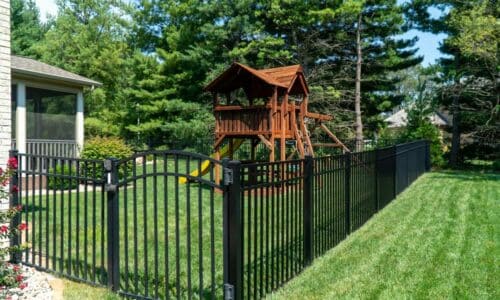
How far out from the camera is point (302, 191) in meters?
5.23

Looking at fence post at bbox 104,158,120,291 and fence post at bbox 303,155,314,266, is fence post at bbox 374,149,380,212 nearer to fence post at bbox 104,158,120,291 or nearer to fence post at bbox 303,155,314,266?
fence post at bbox 303,155,314,266

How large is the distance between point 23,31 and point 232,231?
39.5 metres

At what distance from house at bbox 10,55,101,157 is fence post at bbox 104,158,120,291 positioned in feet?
31.9

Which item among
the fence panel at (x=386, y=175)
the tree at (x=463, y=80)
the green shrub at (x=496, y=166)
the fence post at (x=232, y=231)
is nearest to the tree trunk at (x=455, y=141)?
the tree at (x=463, y=80)

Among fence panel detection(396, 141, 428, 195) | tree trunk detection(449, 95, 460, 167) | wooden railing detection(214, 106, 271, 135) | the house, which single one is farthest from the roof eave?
tree trunk detection(449, 95, 460, 167)

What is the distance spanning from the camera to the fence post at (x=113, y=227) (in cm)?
417

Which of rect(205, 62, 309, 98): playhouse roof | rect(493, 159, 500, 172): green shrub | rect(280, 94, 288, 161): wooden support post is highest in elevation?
rect(205, 62, 309, 98): playhouse roof

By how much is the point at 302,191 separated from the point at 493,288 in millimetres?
2247

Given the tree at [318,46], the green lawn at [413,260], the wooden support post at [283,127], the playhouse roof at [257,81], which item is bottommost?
the green lawn at [413,260]

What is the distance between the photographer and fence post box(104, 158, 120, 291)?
13.7 ft

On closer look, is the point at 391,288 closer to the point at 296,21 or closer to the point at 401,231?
the point at 401,231

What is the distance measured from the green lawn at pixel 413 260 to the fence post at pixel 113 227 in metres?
1.60

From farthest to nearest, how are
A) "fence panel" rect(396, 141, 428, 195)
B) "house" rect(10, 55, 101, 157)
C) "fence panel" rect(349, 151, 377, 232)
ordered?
1. "house" rect(10, 55, 101, 157)
2. "fence panel" rect(396, 141, 428, 195)
3. "fence panel" rect(349, 151, 377, 232)

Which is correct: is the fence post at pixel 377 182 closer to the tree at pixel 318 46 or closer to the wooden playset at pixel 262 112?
the wooden playset at pixel 262 112
